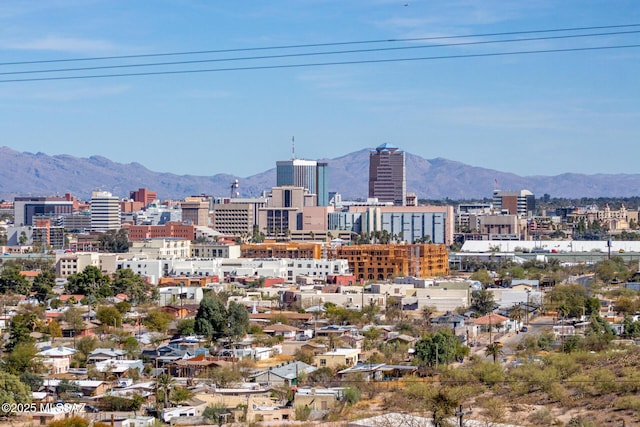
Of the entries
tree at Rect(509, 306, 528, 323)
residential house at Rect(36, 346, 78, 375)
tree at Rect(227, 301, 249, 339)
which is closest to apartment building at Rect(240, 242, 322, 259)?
tree at Rect(509, 306, 528, 323)

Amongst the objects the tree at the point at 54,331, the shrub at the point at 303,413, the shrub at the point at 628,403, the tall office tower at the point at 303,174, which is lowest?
the shrub at the point at 303,413

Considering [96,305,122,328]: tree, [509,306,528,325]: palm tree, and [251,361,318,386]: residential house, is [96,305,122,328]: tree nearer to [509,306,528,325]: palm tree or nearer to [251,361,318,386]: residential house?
[251,361,318,386]: residential house

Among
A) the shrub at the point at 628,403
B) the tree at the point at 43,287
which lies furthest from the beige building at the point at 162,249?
the shrub at the point at 628,403

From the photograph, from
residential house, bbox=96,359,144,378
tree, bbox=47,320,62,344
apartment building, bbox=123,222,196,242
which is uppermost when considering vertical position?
apartment building, bbox=123,222,196,242

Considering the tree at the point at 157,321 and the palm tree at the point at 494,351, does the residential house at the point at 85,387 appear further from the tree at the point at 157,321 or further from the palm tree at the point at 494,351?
the tree at the point at 157,321

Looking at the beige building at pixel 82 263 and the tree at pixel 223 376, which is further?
the beige building at pixel 82 263

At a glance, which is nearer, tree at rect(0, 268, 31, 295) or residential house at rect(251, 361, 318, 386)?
residential house at rect(251, 361, 318, 386)
